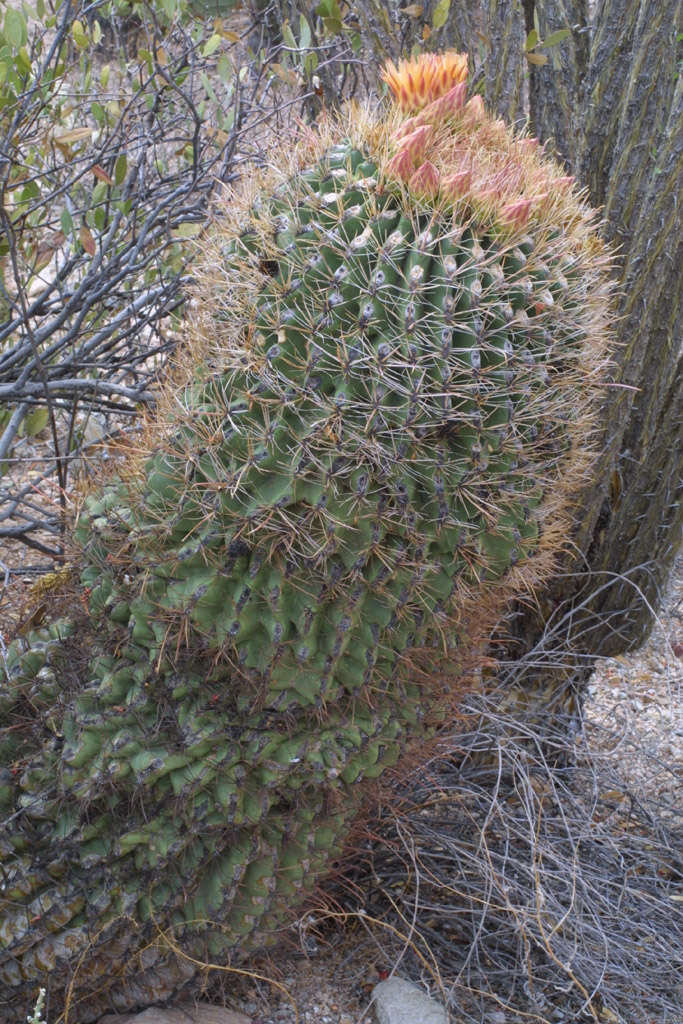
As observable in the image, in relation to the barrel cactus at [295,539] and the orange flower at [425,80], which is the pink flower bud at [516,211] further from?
the orange flower at [425,80]

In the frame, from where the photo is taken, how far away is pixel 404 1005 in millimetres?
2066

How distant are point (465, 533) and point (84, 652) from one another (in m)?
0.82

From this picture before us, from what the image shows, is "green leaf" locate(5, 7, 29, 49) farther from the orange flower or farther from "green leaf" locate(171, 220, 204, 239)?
the orange flower

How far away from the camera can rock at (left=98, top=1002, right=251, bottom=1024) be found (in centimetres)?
193

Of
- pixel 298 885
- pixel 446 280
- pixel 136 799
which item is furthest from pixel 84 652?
pixel 446 280

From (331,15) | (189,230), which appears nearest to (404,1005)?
(189,230)

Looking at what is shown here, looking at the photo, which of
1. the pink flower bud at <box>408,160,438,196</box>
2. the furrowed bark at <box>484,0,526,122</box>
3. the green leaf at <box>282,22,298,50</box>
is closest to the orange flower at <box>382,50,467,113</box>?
the pink flower bud at <box>408,160,438,196</box>

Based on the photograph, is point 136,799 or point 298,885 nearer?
point 136,799

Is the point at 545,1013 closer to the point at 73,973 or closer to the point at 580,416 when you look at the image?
the point at 73,973

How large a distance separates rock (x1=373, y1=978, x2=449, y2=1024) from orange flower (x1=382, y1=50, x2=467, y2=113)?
186cm

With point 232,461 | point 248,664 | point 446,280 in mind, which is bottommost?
point 248,664

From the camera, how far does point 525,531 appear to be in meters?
1.83

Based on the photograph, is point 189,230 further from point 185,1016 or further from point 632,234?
point 185,1016

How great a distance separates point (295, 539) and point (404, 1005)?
44.6 inches
